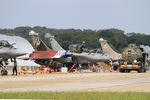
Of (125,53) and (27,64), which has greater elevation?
(125,53)

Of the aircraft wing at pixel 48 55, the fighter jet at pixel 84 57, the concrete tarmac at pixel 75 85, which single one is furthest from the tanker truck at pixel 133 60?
the concrete tarmac at pixel 75 85

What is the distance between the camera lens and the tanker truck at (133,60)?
59.9 meters

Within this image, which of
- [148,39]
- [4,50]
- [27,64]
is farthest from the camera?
[148,39]

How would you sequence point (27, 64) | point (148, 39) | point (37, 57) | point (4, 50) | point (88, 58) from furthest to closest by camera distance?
point (148, 39) → point (27, 64) → point (88, 58) → point (37, 57) → point (4, 50)

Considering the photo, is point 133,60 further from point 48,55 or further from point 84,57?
point 84,57

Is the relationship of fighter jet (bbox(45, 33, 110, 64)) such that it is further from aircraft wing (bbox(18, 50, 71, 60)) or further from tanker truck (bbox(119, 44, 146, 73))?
tanker truck (bbox(119, 44, 146, 73))

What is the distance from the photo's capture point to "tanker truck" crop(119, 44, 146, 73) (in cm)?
5988

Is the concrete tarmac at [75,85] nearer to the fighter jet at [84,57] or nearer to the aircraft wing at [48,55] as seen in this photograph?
the aircraft wing at [48,55]

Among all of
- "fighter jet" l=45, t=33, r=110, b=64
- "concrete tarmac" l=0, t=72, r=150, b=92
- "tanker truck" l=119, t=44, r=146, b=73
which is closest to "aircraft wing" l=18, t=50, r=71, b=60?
"fighter jet" l=45, t=33, r=110, b=64

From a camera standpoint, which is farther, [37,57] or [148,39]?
[148,39]

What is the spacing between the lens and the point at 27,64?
109 m

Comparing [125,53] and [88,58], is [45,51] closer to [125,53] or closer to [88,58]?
[88,58]

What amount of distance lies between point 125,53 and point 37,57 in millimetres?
19115

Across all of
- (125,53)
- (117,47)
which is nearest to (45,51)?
(125,53)
